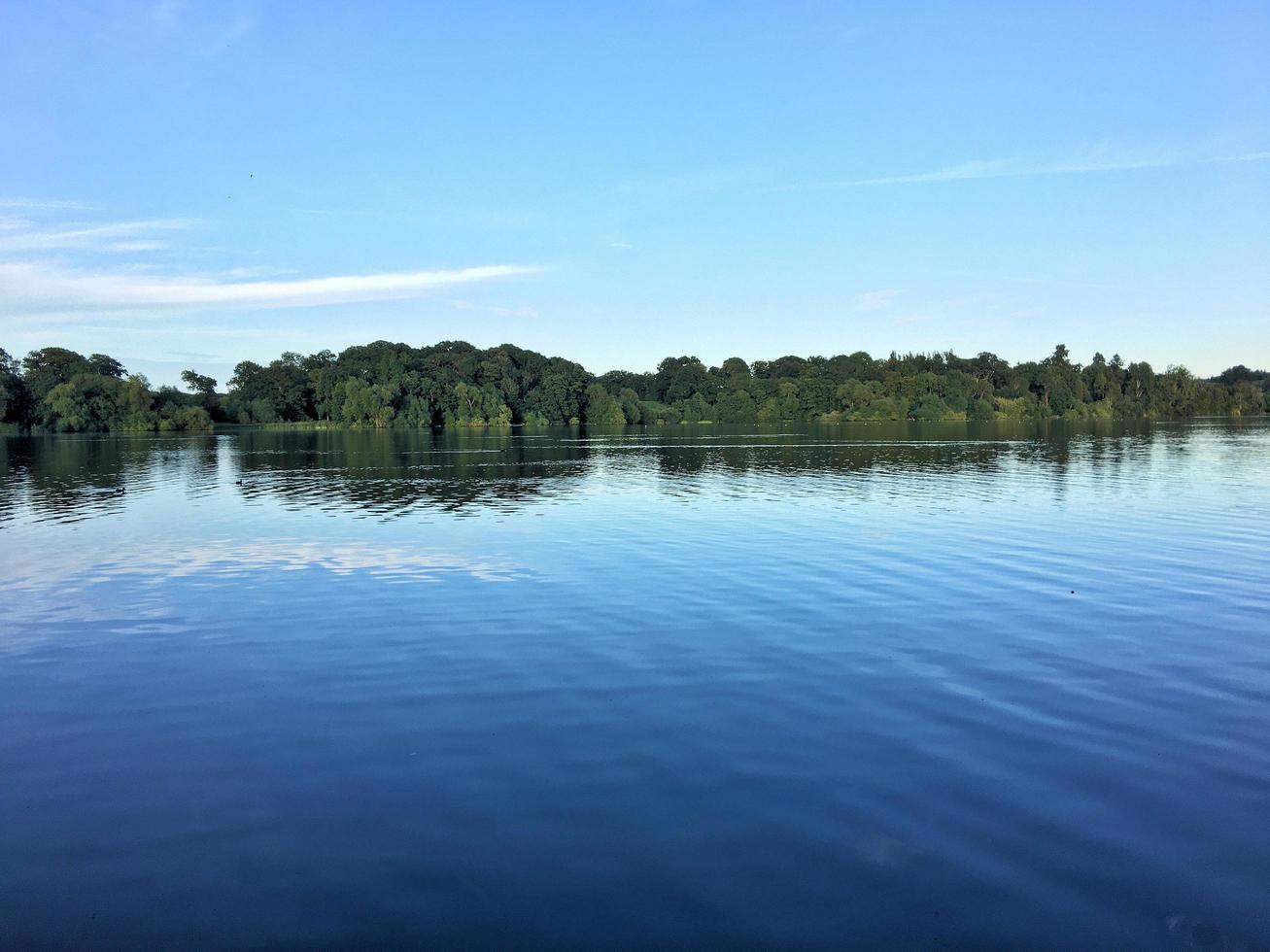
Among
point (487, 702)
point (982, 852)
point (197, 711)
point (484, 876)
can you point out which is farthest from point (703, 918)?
point (197, 711)

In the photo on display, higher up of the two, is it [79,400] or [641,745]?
[79,400]

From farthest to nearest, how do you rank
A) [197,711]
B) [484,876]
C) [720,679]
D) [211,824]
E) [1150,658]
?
[1150,658]
[720,679]
[197,711]
[211,824]
[484,876]

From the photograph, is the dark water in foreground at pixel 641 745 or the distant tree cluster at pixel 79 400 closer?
the dark water in foreground at pixel 641 745

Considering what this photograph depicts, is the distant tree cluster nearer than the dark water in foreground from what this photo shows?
No

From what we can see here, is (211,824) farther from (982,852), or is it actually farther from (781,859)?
(982,852)

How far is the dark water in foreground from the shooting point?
7090mm

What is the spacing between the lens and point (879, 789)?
9.10 metres

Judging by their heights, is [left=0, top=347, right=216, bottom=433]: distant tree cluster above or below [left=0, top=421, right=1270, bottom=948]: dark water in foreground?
above

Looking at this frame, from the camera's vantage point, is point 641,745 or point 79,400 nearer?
point 641,745

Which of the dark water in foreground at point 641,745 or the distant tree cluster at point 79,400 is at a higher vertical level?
the distant tree cluster at point 79,400

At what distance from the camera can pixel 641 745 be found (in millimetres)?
10383

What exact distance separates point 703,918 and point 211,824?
4.96m

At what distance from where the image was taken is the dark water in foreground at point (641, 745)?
23.3ft

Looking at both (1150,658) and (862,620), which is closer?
(1150,658)
